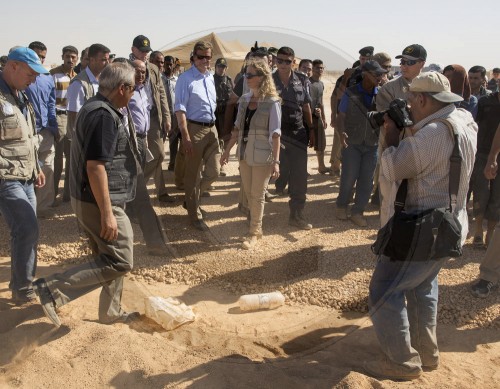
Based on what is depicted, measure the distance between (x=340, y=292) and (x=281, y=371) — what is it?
1314 mm

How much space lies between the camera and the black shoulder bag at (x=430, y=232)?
8.95 ft

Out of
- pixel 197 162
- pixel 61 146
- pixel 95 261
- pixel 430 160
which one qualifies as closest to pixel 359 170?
pixel 197 162

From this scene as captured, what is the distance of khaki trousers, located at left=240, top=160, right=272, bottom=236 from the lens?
16.0 feet

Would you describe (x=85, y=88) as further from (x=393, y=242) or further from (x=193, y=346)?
(x=393, y=242)

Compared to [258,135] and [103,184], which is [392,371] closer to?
[103,184]

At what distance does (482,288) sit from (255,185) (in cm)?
223

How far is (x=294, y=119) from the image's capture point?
5277mm

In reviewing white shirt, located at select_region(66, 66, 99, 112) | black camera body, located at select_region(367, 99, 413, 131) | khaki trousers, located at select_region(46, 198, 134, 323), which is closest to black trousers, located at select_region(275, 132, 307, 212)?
white shirt, located at select_region(66, 66, 99, 112)

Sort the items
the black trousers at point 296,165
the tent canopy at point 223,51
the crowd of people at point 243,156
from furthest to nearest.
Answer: the tent canopy at point 223,51
the black trousers at point 296,165
the crowd of people at point 243,156

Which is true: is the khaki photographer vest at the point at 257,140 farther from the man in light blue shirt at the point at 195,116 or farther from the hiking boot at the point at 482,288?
the hiking boot at the point at 482,288

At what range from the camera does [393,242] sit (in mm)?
2795

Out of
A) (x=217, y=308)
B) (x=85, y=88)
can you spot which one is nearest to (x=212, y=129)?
(x=85, y=88)

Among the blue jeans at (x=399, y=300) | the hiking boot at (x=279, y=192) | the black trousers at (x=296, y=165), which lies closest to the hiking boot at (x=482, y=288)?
the blue jeans at (x=399, y=300)

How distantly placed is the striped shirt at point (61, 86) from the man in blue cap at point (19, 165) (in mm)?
2597
